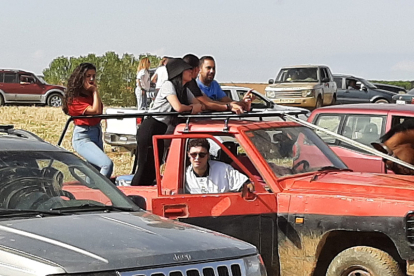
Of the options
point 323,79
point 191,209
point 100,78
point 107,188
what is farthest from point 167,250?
point 100,78

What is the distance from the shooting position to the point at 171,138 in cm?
752

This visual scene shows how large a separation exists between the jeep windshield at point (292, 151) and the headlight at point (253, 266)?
7.03 ft

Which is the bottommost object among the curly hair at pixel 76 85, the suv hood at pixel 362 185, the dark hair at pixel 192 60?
Answer: the suv hood at pixel 362 185

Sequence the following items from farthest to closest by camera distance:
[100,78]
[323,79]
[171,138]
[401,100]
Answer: [100,78], [323,79], [401,100], [171,138]

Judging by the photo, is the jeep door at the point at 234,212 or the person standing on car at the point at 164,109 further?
the person standing on car at the point at 164,109

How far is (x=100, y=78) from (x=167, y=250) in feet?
94.5

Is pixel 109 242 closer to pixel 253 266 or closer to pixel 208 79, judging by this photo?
pixel 253 266

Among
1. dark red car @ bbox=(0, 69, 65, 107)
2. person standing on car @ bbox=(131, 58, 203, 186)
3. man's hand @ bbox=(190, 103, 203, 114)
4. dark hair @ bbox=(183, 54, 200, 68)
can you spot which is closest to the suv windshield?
dark red car @ bbox=(0, 69, 65, 107)

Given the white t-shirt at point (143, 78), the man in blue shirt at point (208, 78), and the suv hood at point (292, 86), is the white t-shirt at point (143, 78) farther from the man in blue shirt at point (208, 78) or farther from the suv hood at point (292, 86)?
the man in blue shirt at point (208, 78)

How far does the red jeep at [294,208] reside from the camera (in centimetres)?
697

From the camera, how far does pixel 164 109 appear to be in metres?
8.62

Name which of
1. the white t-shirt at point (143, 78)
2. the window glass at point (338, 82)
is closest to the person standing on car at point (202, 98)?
the white t-shirt at point (143, 78)

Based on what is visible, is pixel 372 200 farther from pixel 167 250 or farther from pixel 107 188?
pixel 167 250

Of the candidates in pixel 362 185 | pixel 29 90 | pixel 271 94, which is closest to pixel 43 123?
pixel 271 94
